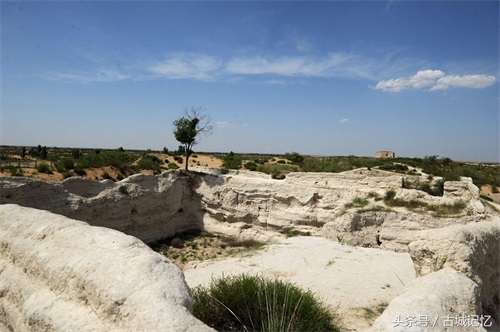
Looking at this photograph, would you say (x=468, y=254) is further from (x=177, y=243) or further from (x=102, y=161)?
(x=102, y=161)

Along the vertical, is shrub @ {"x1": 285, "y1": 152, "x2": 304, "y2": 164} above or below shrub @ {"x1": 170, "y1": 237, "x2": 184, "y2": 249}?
above

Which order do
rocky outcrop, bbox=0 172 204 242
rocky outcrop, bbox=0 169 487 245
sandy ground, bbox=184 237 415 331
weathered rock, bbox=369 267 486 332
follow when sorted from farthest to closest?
rocky outcrop, bbox=0 169 487 245
rocky outcrop, bbox=0 172 204 242
sandy ground, bbox=184 237 415 331
weathered rock, bbox=369 267 486 332

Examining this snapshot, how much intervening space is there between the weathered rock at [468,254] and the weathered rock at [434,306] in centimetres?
40

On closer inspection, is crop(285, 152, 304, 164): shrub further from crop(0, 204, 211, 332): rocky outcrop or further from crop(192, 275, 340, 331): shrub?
crop(0, 204, 211, 332): rocky outcrop

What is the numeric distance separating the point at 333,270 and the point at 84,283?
709 cm

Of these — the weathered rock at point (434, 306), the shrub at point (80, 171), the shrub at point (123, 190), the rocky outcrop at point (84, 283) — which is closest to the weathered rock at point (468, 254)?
the weathered rock at point (434, 306)

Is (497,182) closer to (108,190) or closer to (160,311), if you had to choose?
(108,190)

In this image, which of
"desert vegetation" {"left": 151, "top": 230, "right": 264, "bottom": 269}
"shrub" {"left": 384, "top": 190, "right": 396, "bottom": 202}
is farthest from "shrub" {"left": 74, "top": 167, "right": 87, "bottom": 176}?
"shrub" {"left": 384, "top": 190, "right": 396, "bottom": 202}

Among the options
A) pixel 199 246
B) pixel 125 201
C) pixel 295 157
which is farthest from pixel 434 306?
pixel 295 157

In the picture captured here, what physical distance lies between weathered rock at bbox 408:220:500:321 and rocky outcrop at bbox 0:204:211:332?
3888mm

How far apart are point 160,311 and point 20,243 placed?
2.98m

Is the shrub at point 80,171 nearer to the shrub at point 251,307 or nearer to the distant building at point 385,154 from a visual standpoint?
the shrub at point 251,307

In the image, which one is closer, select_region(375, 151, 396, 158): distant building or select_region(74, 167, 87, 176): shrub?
select_region(74, 167, 87, 176): shrub

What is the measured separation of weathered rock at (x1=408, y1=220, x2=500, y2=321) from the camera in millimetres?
4551
